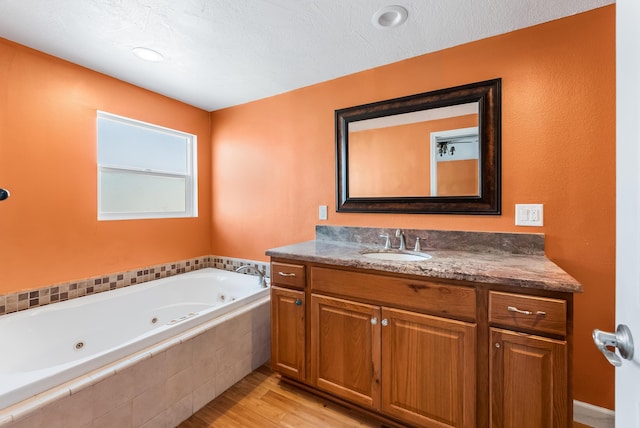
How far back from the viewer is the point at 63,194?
1.98 metres

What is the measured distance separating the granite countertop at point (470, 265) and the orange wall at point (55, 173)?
5.05ft

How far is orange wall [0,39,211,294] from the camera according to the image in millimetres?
1751

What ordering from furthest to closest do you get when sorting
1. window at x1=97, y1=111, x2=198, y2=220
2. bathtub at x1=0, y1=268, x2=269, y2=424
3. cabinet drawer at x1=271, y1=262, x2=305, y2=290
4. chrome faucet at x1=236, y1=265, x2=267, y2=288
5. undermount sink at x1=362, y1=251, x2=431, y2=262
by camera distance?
chrome faucet at x1=236, y1=265, x2=267, y2=288 < window at x1=97, y1=111, x2=198, y2=220 < undermount sink at x1=362, y1=251, x2=431, y2=262 < cabinet drawer at x1=271, y1=262, x2=305, y2=290 < bathtub at x1=0, y1=268, x2=269, y2=424

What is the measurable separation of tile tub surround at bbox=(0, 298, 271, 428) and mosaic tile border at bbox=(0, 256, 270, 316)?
2.80 ft

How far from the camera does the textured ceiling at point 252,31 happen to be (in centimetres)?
144

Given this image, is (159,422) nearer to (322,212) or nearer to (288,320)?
(288,320)

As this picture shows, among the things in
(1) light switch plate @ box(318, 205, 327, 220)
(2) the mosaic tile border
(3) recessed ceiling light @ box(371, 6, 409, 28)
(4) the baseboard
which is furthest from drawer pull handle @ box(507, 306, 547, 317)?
(2) the mosaic tile border

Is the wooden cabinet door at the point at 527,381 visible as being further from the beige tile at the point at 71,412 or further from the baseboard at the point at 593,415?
the beige tile at the point at 71,412

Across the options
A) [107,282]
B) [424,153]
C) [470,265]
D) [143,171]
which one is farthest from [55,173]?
[470,265]

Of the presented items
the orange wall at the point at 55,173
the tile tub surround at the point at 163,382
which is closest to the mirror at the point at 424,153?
the tile tub surround at the point at 163,382

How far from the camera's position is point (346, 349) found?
5.09ft

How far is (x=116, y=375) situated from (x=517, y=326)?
1.83 metres

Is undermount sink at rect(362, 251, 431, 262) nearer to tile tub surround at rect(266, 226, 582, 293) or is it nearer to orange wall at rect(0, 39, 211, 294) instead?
tile tub surround at rect(266, 226, 582, 293)
